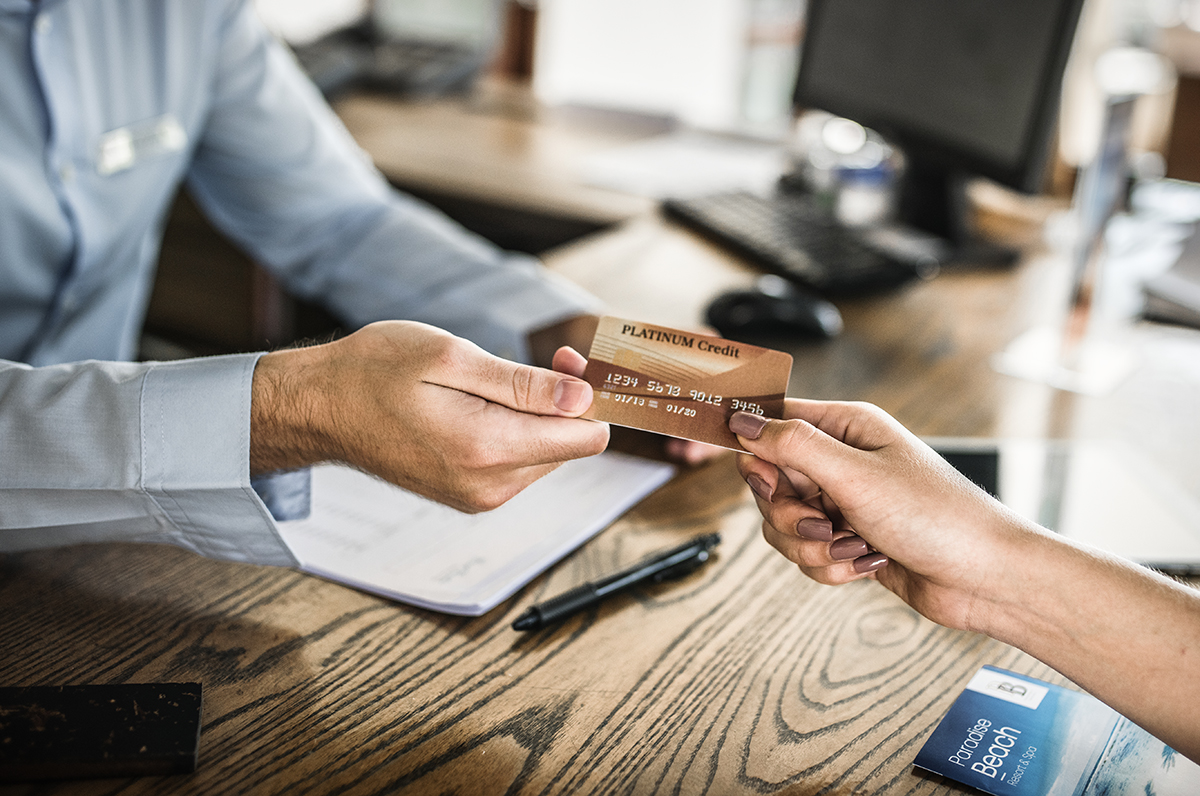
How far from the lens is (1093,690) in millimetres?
609

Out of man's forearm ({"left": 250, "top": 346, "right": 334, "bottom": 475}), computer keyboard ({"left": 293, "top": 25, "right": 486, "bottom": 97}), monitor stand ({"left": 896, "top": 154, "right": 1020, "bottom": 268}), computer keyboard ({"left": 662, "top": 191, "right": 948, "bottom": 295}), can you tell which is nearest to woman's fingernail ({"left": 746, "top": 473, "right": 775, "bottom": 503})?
man's forearm ({"left": 250, "top": 346, "right": 334, "bottom": 475})

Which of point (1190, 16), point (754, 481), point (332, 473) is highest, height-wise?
point (1190, 16)

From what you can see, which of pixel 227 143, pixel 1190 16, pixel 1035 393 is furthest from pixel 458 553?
pixel 1190 16

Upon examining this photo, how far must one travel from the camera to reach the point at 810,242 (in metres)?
1.54

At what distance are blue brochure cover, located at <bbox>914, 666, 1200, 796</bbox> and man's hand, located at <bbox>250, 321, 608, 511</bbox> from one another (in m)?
0.29

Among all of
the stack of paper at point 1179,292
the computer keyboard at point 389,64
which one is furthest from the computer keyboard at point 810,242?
the computer keyboard at point 389,64

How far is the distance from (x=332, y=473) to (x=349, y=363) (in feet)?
0.78

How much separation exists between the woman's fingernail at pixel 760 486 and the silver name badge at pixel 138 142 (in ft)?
3.06

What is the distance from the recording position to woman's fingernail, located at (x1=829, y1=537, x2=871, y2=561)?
66 centimetres

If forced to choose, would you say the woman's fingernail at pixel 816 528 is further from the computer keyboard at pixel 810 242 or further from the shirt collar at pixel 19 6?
the shirt collar at pixel 19 6

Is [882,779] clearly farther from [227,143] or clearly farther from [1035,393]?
[227,143]

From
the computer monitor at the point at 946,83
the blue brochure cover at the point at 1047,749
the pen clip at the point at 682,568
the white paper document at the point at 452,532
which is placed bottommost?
the white paper document at the point at 452,532

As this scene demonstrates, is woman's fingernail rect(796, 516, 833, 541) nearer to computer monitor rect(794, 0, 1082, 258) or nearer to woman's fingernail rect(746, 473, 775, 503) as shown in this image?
woman's fingernail rect(746, 473, 775, 503)

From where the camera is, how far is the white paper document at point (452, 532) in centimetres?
73
